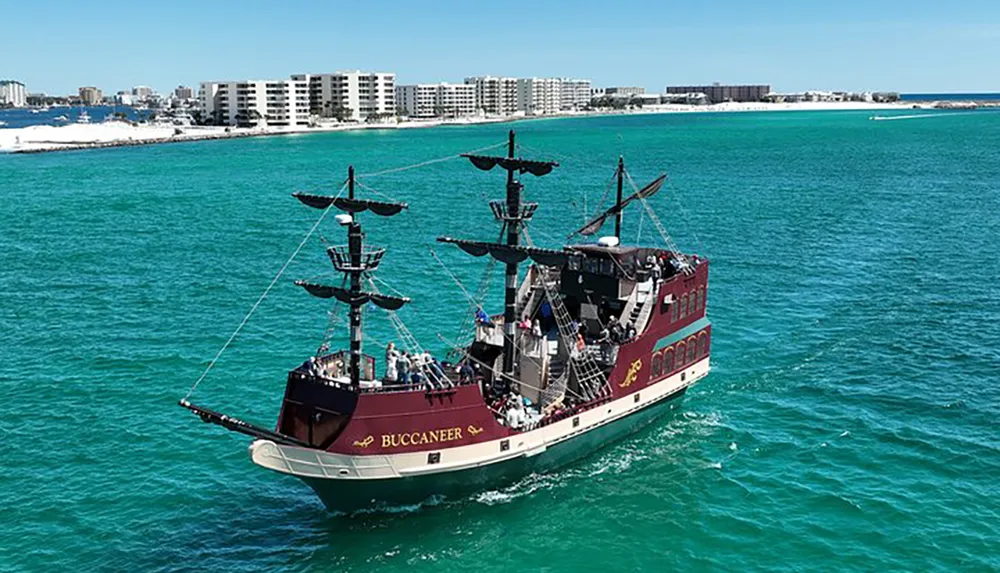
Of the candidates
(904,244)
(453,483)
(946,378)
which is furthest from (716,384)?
(904,244)

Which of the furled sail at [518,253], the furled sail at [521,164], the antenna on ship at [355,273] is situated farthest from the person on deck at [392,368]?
the furled sail at [521,164]

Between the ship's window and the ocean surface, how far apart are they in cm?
247

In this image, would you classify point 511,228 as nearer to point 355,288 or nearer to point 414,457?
point 355,288

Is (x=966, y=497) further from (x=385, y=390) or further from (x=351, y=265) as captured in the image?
(x=351, y=265)

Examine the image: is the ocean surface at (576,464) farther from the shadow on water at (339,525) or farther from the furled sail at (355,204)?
the furled sail at (355,204)

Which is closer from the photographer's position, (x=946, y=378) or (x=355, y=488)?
(x=355, y=488)

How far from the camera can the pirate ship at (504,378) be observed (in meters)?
28.7

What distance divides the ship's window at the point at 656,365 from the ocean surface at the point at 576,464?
2473 millimetres

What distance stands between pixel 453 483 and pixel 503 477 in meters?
2.06

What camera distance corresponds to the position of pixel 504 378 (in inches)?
1409

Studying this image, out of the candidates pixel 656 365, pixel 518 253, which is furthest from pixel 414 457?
pixel 656 365

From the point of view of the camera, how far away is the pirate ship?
28.7 m

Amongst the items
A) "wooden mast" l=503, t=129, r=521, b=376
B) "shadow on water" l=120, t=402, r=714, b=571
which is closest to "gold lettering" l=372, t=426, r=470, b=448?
"shadow on water" l=120, t=402, r=714, b=571

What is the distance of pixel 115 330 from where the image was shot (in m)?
50.3
